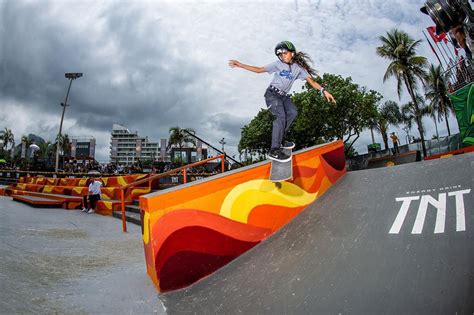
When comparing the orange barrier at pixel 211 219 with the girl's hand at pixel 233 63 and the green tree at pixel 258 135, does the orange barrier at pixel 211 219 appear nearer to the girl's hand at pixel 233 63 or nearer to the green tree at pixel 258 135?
the girl's hand at pixel 233 63

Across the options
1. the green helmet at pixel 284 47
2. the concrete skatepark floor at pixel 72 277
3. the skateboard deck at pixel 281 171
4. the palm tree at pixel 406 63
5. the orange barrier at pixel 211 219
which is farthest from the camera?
the palm tree at pixel 406 63

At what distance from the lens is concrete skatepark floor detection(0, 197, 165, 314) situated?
2.06 meters

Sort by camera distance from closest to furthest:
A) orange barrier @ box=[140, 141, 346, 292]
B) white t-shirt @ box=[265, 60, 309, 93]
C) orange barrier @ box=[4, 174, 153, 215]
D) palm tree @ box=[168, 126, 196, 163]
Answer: orange barrier @ box=[140, 141, 346, 292] → white t-shirt @ box=[265, 60, 309, 93] → orange barrier @ box=[4, 174, 153, 215] → palm tree @ box=[168, 126, 196, 163]

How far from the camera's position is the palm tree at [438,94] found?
33378mm

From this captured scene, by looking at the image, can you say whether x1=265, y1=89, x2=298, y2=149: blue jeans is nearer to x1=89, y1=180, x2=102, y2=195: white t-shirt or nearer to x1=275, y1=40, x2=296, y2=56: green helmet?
x1=275, y1=40, x2=296, y2=56: green helmet

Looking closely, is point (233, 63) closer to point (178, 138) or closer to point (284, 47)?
point (284, 47)

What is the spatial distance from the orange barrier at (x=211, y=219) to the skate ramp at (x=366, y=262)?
0.13 m

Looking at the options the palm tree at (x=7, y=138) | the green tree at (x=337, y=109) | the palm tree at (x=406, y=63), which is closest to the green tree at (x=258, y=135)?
the green tree at (x=337, y=109)

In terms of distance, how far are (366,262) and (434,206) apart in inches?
46.3

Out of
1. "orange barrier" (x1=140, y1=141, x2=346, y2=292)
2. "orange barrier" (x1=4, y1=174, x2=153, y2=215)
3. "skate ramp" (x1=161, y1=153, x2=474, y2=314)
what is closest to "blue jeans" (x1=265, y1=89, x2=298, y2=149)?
"orange barrier" (x1=140, y1=141, x2=346, y2=292)

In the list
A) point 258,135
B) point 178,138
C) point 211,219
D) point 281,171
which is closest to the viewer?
point 211,219

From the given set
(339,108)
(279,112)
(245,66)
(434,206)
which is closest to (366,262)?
(434,206)

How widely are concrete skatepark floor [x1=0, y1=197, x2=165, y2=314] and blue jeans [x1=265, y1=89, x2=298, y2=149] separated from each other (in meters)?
2.41

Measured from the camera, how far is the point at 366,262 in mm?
2164
